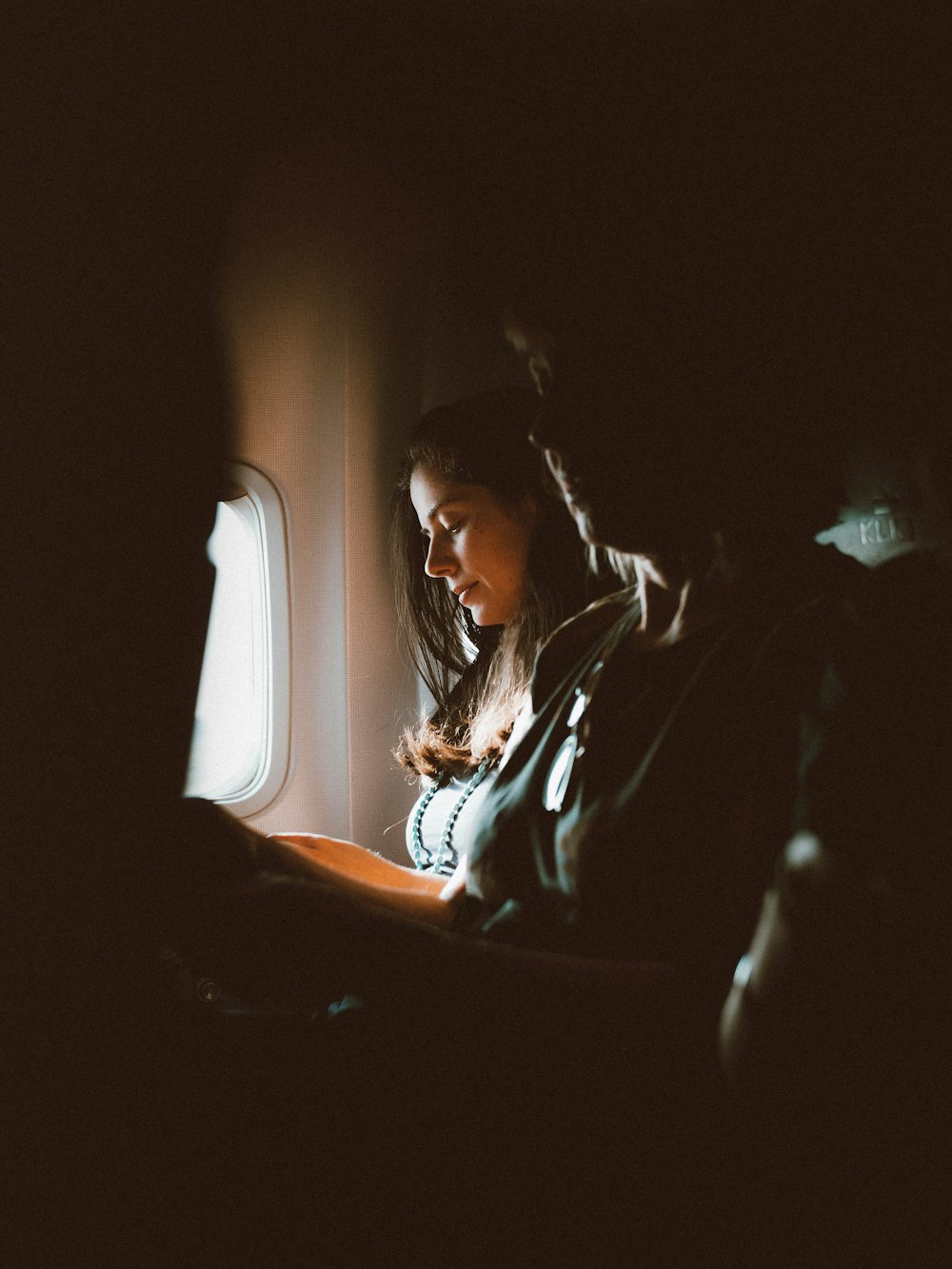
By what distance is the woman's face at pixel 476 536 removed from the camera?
115 cm

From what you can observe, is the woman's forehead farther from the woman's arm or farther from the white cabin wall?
the woman's arm

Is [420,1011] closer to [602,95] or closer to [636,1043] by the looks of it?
[636,1043]

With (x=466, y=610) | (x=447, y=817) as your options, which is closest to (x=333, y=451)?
(x=466, y=610)

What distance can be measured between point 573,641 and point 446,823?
527mm

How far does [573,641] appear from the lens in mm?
986

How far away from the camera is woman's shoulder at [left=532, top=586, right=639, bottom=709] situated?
0.96 meters

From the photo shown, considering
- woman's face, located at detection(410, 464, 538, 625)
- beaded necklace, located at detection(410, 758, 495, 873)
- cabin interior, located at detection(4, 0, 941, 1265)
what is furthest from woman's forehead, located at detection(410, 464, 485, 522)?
beaded necklace, located at detection(410, 758, 495, 873)

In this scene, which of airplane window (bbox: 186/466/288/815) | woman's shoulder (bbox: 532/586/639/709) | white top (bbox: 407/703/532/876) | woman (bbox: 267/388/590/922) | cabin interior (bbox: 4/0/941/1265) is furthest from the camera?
airplane window (bbox: 186/466/288/815)

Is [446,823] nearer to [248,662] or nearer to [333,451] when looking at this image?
[248,662]

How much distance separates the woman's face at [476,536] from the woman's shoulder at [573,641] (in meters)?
0.20

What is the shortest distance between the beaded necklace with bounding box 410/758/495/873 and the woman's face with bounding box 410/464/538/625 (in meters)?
0.34

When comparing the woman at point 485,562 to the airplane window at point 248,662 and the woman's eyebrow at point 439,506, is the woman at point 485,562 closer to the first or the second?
the woman's eyebrow at point 439,506

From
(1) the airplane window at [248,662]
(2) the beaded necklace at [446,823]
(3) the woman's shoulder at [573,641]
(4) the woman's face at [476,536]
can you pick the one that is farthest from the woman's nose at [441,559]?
(1) the airplane window at [248,662]

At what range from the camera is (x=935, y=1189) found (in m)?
0.67
